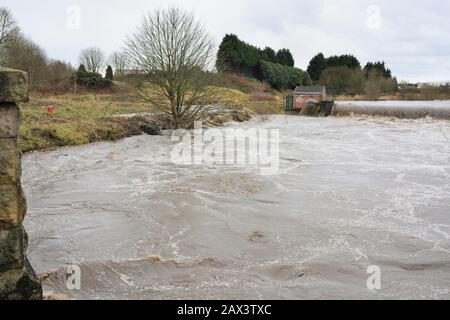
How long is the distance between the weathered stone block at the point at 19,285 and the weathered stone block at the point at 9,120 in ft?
3.25

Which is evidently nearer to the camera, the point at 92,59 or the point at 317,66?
the point at 92,59

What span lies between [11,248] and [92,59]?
212 ft

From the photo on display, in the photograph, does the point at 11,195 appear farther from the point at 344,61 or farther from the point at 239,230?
the point at 344,61

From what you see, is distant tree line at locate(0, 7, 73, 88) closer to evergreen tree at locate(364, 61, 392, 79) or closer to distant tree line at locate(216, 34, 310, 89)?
distant tree line at locate(216, 34, 310, 89)

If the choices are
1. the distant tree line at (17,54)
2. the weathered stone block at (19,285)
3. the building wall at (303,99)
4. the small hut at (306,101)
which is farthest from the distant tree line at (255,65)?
the weathered stone block at (19,285)

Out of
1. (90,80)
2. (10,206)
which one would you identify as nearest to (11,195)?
(10,206)

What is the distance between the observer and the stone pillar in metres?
2.94

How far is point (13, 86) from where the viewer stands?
2922 mm

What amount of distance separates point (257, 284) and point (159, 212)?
3.17 metres

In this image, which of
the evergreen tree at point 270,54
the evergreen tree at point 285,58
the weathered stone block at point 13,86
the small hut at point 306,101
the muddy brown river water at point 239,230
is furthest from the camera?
the evergreen tree at point 285,58

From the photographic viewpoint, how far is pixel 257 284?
4.53 m

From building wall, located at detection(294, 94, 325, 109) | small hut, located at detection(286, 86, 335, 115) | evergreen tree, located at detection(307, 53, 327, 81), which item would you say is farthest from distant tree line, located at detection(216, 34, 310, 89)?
building wall, located at detection(294, 94, 325, 109)

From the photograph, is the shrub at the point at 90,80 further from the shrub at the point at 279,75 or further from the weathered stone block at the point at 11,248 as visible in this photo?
the weathered stone block at the point at 11,248

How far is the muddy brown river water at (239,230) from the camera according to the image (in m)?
4.59
